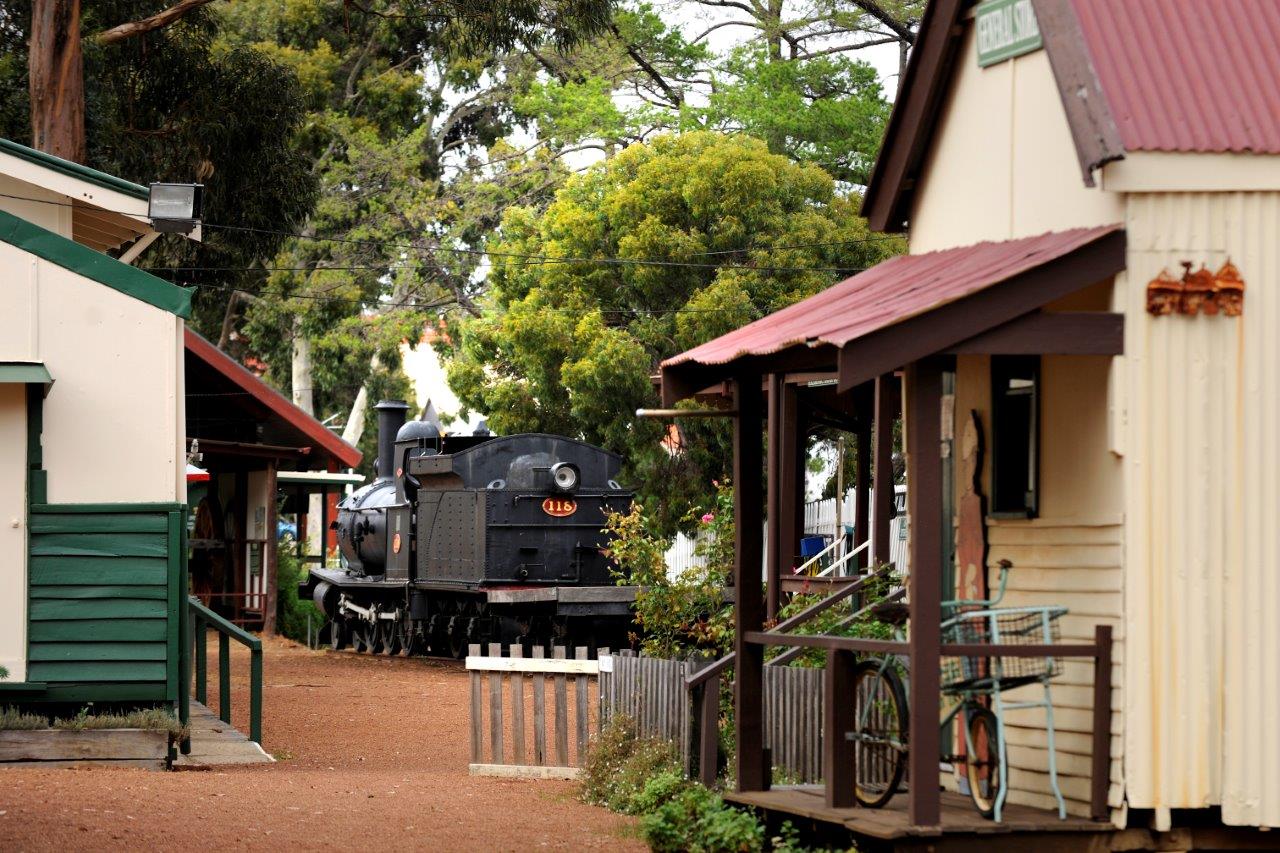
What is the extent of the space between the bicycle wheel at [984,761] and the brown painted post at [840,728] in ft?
1.87

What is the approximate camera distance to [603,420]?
102 feet

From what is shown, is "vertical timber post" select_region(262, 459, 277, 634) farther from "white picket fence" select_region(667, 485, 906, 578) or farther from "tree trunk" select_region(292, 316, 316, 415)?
"tree trunk" select_region(292, 316, 316, 415)

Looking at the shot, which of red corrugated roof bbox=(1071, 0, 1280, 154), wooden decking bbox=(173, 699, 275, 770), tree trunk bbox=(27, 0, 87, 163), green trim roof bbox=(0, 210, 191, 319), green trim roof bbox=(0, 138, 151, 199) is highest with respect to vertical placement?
tree trunk bbox=(27, 0, 87, 163)

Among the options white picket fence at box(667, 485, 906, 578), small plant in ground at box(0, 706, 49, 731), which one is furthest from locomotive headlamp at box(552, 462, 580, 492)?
small plant in ground at box(0, 706, 49, 731)

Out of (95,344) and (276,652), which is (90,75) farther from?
(95,344)

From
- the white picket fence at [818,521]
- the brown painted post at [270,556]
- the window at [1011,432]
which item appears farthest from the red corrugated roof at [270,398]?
the window at [1011,432]

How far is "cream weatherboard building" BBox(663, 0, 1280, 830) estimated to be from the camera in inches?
324

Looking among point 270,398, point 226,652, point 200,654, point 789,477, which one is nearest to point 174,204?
point 226,652

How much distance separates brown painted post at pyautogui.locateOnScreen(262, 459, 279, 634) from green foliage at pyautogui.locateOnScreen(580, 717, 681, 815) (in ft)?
57.2

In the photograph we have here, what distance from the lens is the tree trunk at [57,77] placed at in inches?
890

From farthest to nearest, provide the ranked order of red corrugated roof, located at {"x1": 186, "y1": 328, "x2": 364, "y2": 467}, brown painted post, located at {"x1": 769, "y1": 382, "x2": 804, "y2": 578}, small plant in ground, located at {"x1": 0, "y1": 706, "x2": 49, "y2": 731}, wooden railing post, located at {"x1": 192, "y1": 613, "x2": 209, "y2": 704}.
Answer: red corrugated roof, located at {"x1": 186, "y1": 328, "x2": 364, "y2": 467} → brown painted post, located at {"x1": 769, "y1": 382, "x2": 804, "y2": 578} → wooden railing post, located at {"x1": 192, "y1": 613, "x2": 209, "y2": 704} → small plant in ground, located at {"x1": 0, "y1": 706, "x2": 49, "y2": 731}

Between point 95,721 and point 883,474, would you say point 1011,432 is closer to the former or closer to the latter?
point 883,474

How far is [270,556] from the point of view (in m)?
30.2

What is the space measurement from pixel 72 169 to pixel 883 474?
23.3ft
